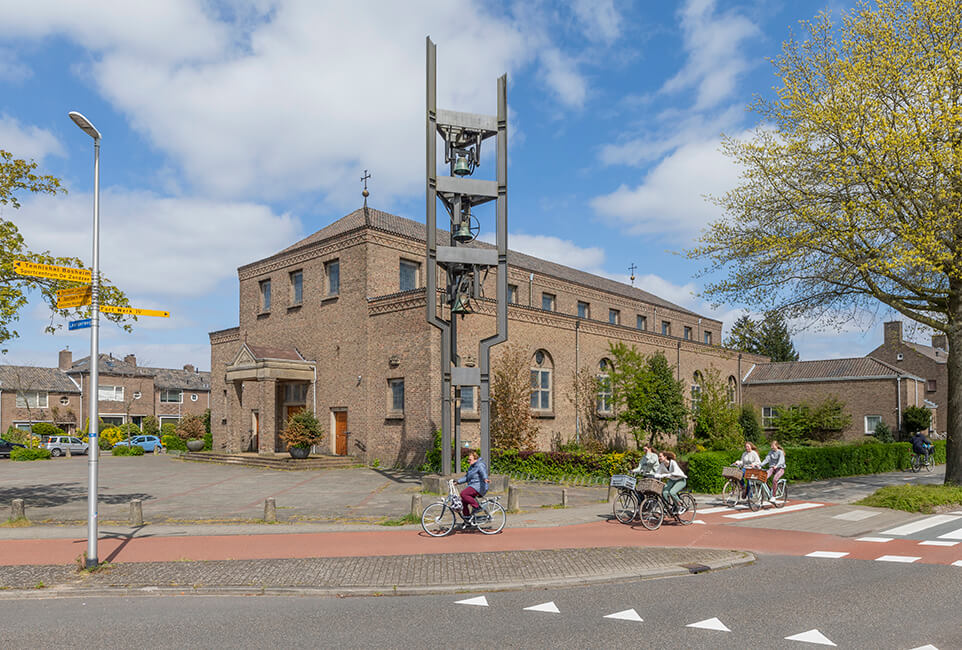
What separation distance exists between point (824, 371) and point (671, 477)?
41.2m

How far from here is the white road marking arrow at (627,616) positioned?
25.2ft

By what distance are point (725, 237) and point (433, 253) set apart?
856 centimetres

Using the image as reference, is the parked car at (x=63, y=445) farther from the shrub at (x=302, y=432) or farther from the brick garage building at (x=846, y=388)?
the brick garage building at (x=846, y=388)

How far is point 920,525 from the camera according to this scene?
14906 mm

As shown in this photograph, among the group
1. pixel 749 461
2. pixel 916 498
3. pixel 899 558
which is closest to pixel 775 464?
pixel 749 461

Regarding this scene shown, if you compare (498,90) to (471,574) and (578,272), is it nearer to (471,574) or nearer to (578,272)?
(471,574)

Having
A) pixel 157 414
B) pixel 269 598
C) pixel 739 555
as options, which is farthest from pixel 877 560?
pixel 157 414

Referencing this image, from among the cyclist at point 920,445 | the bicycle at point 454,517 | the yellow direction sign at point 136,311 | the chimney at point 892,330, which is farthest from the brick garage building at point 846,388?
the yellow direction sign at point 136,311

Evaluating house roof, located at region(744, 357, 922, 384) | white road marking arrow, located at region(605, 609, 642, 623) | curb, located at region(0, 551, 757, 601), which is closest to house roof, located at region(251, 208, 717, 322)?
house roof, located at region(744, 357, 922, 384)

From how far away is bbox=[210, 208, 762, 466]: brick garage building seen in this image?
28000 mm

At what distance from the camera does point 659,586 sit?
9.38m

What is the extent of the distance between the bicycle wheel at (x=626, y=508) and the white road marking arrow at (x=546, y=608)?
6695 mm

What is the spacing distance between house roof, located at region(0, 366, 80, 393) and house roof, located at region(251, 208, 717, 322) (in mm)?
34075

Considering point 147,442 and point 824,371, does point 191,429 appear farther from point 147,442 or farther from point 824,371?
point 824,371
